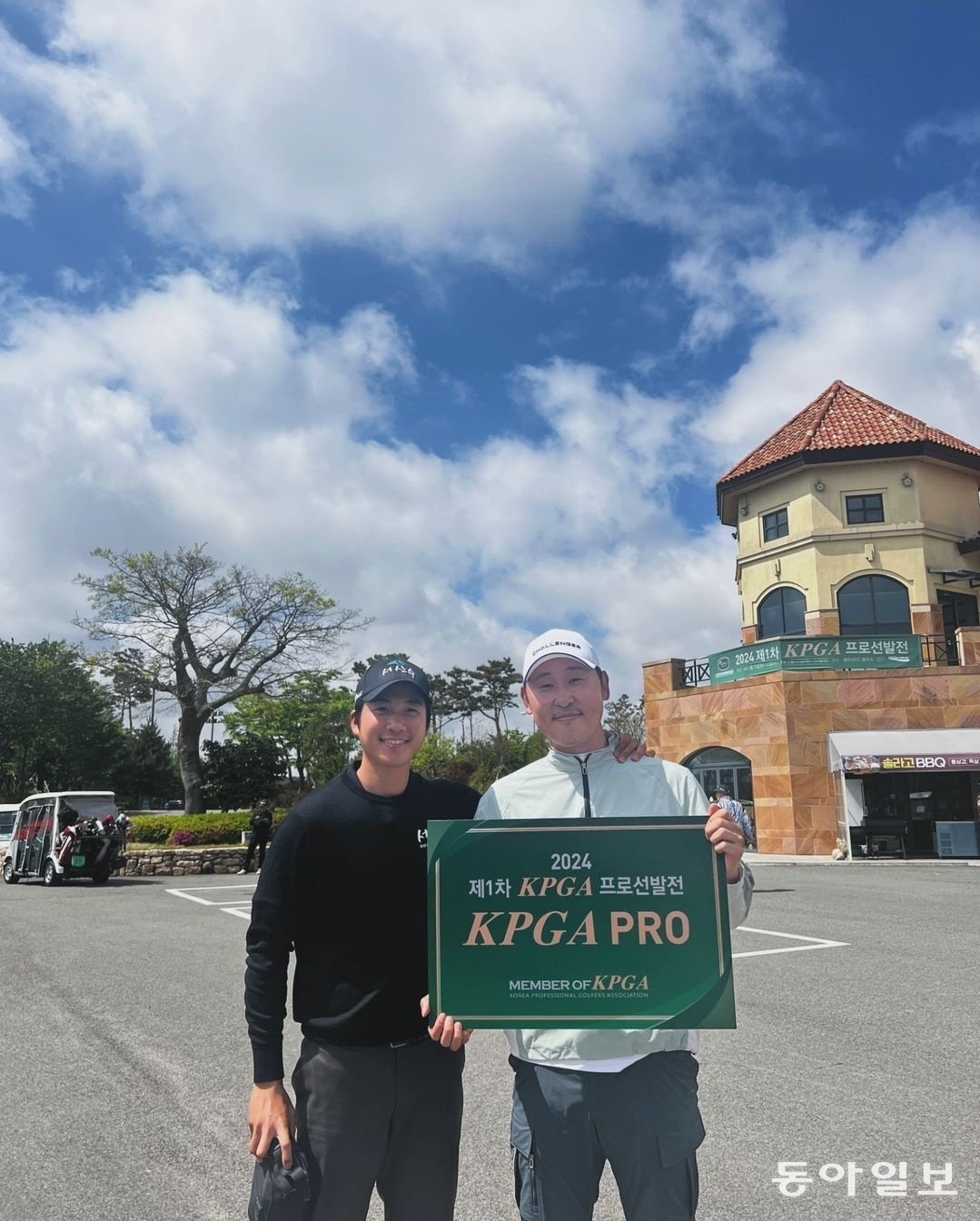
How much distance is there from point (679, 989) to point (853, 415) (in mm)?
32522

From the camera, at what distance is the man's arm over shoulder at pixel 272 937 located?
8.18ft

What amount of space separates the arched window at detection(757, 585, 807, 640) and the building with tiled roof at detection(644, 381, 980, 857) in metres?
0.05

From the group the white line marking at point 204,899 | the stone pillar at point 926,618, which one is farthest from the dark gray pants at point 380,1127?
the stone pillar at point 926,618

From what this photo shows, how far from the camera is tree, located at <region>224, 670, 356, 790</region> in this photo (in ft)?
147

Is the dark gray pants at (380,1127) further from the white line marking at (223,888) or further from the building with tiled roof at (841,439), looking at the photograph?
the building with tiled roof at (841,439)

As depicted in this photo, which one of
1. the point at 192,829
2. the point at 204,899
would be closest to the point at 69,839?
the point at 204,899

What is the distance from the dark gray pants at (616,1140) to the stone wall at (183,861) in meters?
22.5

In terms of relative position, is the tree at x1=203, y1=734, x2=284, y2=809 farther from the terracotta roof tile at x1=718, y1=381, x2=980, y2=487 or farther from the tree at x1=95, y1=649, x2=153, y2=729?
the terracotta roof tile at x1=718, y1=381, x2=980, y2=487

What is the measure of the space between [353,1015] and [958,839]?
23.6 m

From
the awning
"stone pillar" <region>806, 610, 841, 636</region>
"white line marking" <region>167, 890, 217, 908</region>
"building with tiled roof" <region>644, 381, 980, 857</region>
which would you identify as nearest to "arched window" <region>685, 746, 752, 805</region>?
"building with tiled roof" <region>644, 381, 980, 857</region>

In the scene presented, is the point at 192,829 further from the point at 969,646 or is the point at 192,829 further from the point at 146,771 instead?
the point at 146,771

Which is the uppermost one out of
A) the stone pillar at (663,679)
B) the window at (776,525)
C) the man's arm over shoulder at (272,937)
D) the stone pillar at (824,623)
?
the window at (776,525)

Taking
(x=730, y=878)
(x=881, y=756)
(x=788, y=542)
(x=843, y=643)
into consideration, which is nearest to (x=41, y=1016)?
(x=730, y=878)

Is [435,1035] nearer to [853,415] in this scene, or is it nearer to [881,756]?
[881,756]
